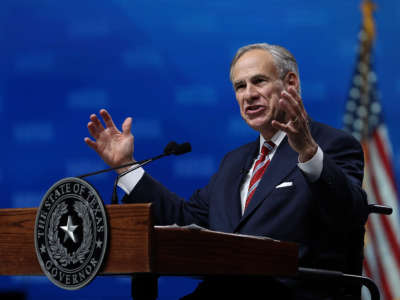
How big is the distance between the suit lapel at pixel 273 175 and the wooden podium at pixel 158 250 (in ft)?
1.12

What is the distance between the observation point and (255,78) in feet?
7.14

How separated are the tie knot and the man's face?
0.13 feet

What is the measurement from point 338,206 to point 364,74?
252 cm

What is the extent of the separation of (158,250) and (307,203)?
28.9 inches

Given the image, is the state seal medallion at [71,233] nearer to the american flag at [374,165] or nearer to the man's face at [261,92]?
the man's face at [261,92]

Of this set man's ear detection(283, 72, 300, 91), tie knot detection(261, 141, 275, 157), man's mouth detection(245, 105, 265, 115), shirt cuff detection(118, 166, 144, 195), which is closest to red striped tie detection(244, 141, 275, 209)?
tie knot detection(261, 141, 275, 157)

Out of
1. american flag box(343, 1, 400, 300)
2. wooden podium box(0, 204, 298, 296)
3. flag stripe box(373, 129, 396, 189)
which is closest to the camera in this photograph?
wooden podium box(0, 204, 298, 296)

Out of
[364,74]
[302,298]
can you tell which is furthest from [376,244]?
[302,298]

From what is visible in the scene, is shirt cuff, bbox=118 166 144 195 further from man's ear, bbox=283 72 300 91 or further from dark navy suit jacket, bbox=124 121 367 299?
man's ear, bbox=283 72 300 91

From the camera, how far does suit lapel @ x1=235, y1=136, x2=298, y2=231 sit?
1.84 m

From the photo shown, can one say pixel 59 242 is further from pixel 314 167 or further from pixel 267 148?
pixel 267 148

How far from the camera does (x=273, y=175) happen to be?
1897mm

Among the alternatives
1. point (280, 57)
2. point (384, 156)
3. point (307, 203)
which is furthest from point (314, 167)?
point (384, 156)

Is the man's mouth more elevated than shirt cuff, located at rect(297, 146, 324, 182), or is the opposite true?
the man's mouth
